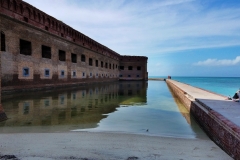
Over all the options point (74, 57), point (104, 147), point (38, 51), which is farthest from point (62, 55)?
point (104, 147)

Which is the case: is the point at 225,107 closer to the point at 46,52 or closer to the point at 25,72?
the point at 25,72

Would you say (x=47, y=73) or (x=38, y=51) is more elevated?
(x=38, y=51)

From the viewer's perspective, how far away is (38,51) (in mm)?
15203

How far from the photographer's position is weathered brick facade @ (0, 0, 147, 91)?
12.1 m

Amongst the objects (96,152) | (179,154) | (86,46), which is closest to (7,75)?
(96,152)

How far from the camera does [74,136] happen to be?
13.9ft

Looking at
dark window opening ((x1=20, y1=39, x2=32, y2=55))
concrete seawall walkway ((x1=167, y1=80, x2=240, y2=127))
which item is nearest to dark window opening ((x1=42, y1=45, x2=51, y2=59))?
dark window opening ((x1=20, y1=39, x2=32, y2=55))

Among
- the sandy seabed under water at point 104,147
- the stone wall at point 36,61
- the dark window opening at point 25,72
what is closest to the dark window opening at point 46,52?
the stone wall at point 36,61

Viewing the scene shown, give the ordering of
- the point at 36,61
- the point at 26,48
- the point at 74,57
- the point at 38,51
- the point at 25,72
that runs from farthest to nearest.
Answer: the point at 74,57 < the point at 38,51 < the point at 36,61 < the point at 26,48 < the point at 25,72

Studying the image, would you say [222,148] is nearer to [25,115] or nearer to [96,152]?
[96,152]

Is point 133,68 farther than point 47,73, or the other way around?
point 133,68

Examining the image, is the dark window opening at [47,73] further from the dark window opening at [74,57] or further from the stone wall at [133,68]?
the stone wall at [133,68]

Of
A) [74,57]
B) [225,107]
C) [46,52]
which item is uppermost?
[74,57]

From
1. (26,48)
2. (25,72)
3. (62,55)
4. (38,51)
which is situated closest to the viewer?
(25,72)
